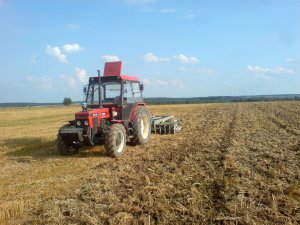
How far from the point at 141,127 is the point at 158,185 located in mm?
5324

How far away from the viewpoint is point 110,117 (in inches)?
451

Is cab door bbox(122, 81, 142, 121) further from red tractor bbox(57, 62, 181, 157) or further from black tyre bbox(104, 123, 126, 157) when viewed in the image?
black tyre bbox(104, 123, 126, 157)

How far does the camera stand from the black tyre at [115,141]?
1012 centimetres

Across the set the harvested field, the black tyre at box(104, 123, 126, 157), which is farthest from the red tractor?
the harvested field

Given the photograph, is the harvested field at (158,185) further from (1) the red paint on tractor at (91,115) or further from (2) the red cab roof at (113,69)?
(2) the red cab roof at (113,69)

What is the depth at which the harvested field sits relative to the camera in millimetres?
5703

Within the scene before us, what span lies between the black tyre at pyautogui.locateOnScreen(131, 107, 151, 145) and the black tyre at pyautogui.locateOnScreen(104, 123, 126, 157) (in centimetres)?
113

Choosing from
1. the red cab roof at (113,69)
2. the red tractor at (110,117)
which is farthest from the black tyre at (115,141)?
the red cab roof at (113,69)

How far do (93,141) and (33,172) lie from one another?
6.66ft

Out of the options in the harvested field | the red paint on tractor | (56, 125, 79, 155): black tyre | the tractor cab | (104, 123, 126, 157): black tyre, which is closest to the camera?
the harvested field

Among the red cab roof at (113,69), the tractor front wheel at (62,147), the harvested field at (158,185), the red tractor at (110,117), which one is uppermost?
the red cab roof at (113,69)

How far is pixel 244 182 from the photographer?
7324 mm

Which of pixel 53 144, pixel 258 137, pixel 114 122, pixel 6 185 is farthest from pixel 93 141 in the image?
pixel 258 137

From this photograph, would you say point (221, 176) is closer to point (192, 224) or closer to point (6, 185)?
point (192, 224)
